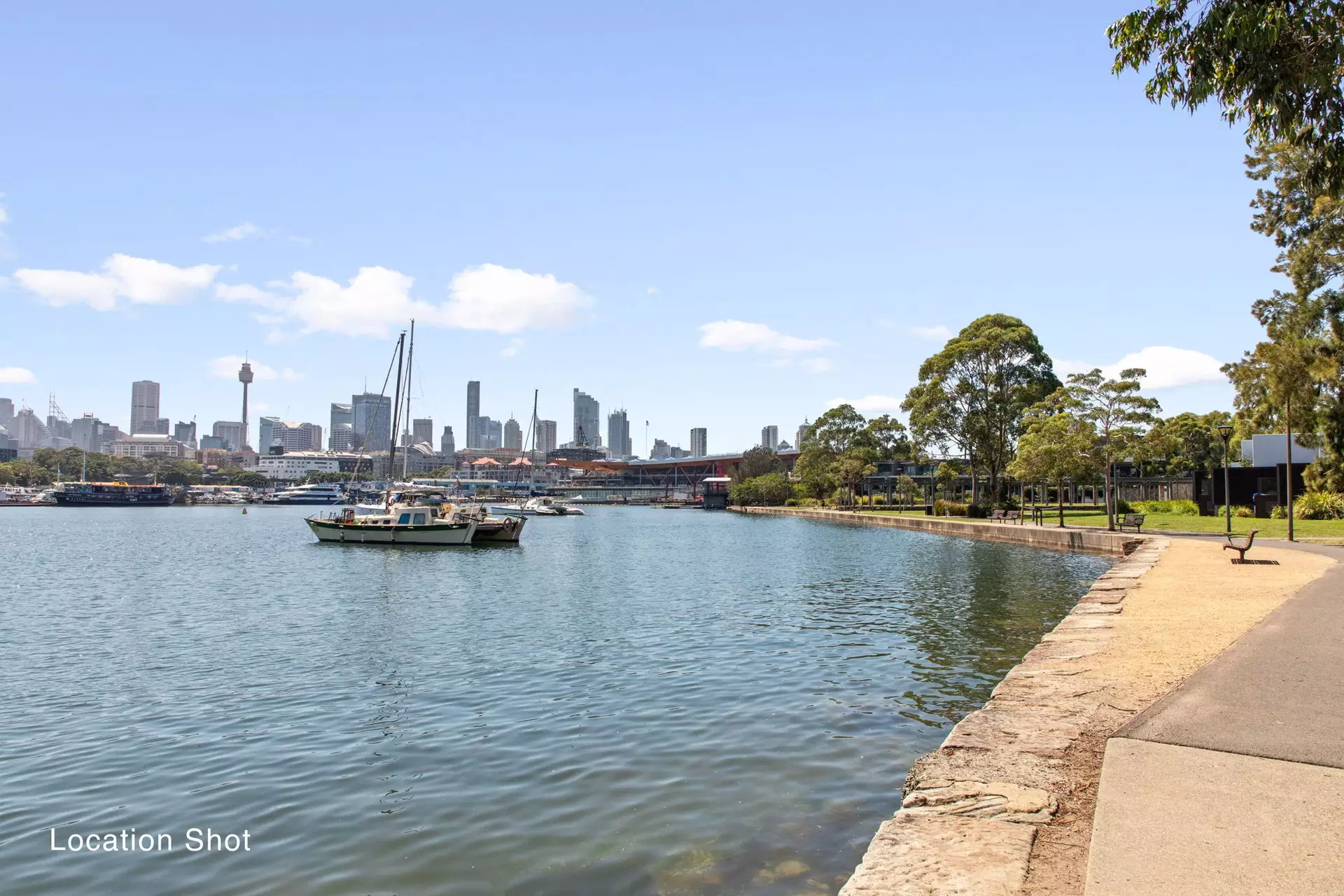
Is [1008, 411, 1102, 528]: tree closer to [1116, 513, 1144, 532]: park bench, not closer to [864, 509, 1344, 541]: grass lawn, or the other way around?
[1116, 513, 1144, 532]: park bench

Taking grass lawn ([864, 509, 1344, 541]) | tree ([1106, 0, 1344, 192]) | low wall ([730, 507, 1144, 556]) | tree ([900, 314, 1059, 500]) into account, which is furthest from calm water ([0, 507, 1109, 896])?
tree ([900, 314, 1059, 500])

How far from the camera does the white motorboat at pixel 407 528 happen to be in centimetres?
4878

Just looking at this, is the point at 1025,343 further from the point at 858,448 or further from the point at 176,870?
the point at 176,870

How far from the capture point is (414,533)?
4894 centimetres

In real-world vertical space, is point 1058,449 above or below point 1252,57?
below

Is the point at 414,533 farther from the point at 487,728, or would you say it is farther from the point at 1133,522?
the point at 487,728

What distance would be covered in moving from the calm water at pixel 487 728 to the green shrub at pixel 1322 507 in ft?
69.1

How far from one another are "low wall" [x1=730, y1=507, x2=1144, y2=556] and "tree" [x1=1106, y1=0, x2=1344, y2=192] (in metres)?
29.0

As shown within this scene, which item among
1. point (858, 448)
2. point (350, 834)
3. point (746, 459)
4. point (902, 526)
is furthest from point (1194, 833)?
point (746, 459)

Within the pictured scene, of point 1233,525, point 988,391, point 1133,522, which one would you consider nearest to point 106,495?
point 988,391

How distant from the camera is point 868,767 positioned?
8.87 meters

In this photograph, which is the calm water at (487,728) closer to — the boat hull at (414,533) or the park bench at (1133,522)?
the park bench at (1133,522)

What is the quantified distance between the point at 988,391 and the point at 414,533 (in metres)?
45.3

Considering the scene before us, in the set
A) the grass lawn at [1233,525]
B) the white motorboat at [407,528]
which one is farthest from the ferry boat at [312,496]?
the grass lawn at [1233,525]
